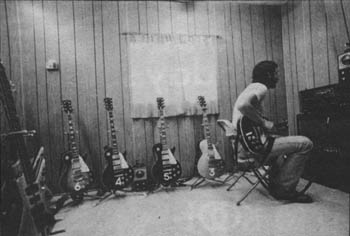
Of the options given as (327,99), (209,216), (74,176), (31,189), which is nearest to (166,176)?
(209,216)

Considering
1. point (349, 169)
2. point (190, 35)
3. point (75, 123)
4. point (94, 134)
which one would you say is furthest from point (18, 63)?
point (349, 169)

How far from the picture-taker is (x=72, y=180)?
7.95 feet

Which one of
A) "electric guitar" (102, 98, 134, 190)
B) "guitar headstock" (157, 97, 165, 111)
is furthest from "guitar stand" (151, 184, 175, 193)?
"guitar headstock" (157, 97, 165, 111)

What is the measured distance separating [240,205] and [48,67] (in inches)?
111

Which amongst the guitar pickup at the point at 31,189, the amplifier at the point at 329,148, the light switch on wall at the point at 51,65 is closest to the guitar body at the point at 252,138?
the amplifier at the point at 329,148

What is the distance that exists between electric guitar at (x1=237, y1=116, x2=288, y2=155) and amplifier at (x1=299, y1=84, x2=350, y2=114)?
868mm

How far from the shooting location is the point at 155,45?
317cm

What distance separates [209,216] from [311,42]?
2.79 meters

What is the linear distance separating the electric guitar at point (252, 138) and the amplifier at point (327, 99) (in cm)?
87

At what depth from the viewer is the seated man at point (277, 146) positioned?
198cm

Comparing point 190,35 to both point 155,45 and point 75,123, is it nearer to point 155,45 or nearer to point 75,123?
point 155,45

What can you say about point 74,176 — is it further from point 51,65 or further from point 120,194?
point 51,65

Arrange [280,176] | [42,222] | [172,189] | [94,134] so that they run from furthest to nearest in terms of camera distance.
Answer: [94,134], [172,189], [280,176], [42,222]

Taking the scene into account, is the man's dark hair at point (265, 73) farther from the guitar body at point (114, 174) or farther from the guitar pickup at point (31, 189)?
the guitar pickup at point (31, 189)
